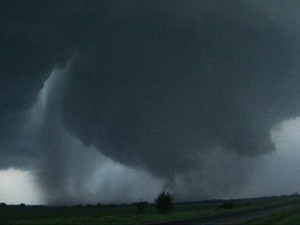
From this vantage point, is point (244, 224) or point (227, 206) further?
point (227, 206)

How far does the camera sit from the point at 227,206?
135 metres

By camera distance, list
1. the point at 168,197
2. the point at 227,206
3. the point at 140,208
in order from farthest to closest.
A: the point at 227,206, the point at 140,208, the point at 168,197

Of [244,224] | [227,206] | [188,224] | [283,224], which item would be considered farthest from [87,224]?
[227,206]

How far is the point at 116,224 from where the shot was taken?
52594 mm

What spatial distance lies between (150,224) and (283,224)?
50.5 feet

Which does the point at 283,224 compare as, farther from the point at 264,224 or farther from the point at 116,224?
the point at 116,224

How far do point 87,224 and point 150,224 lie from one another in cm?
722

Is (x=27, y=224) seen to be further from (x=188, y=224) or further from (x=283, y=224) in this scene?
(x=283, y=224)

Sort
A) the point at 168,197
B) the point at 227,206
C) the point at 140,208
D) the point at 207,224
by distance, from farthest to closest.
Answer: the point at 227,206 → the point at 140,208 → the point at 168,197 → the point at 207,224

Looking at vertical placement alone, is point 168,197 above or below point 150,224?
above

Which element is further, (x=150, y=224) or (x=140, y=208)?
(x=140, y=208)

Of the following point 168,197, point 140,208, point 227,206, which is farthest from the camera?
point 227,206

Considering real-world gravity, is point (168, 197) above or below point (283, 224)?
above

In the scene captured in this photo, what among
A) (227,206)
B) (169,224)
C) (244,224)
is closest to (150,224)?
(169,224)
